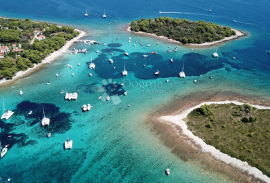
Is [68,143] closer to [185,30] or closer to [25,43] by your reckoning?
[25,43]

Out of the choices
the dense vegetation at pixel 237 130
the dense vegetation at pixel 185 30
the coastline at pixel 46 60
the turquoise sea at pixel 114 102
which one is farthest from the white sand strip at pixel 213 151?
the dense vegetation at pixel 185 30

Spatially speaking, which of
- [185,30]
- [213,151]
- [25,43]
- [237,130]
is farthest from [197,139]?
[25,43]

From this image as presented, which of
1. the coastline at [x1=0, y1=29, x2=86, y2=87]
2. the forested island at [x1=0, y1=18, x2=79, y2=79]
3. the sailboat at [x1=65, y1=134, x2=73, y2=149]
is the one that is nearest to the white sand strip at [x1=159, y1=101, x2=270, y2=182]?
the sailboat at [x1=65, y1=134, x2=73, y2=149]

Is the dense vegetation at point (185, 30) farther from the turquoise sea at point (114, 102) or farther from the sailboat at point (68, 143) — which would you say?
the sailboat at point (68, 143)

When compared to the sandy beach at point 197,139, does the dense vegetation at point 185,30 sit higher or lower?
higher

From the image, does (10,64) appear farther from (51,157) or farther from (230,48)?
(230,48)

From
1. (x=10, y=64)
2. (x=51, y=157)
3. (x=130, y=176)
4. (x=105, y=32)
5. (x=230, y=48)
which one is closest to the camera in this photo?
(x=130, y=176)

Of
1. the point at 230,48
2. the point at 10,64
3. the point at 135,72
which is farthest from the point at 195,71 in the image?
the point at 10,64
